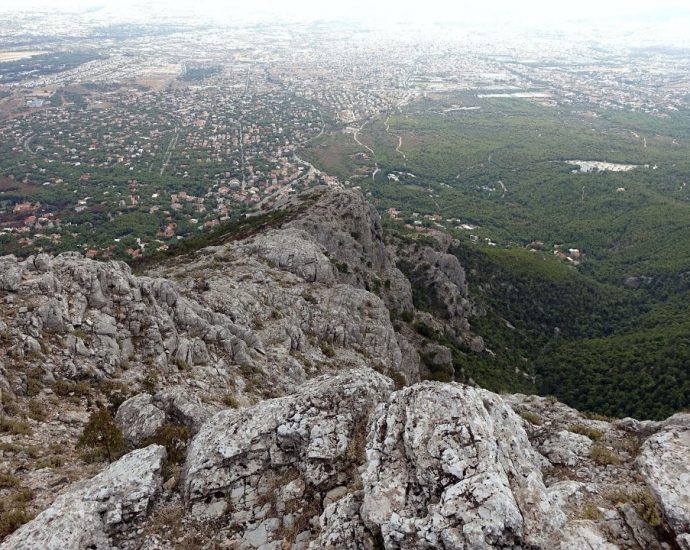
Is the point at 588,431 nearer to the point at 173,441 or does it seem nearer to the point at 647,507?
the point at 647,507

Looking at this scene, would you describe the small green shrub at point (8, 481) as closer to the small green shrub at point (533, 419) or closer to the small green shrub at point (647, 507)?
the small green shrub at point (647, 507)

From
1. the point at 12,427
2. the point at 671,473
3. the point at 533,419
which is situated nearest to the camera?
the point at 671,473

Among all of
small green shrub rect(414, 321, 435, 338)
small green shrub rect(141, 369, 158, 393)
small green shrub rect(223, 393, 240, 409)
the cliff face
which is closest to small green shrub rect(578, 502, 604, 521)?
the cliff face

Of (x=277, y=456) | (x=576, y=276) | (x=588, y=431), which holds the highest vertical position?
(x=277, y=456)

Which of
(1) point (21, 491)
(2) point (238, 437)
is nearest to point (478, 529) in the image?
(2) point (238, 437)

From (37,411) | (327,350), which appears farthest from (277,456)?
(327,350)

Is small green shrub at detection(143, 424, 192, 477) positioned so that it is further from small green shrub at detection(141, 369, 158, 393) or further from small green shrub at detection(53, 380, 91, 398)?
small green shrub at detection(53, 380, 91, 398)
